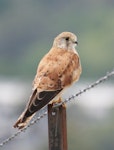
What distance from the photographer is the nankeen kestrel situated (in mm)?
7855

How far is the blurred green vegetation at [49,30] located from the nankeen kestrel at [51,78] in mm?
32344

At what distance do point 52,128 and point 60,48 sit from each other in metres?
1.71

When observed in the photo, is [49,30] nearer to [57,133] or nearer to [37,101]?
[37,101]

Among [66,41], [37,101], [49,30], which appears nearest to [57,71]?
[37,101]

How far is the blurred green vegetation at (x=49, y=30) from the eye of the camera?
147ft

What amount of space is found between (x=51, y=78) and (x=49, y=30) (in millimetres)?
45610

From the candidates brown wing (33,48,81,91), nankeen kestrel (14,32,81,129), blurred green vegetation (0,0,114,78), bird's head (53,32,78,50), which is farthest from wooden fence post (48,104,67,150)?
blurred green vegetation (0,0,114,78)

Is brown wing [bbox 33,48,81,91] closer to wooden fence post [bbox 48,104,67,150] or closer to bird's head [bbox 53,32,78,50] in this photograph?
A: bird's head [bbox 53,32,78,50]

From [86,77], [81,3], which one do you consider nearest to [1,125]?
[86,77]

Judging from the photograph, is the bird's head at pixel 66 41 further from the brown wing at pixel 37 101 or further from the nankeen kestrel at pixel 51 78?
the brown wing at pixel 37 101

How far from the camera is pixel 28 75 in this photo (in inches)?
1668

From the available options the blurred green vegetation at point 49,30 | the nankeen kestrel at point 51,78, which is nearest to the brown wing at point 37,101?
the nankeen kestrel at point 51,78

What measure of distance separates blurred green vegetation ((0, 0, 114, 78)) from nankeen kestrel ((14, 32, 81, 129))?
32.3 metres

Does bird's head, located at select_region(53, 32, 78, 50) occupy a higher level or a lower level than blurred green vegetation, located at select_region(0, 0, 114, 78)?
lower
